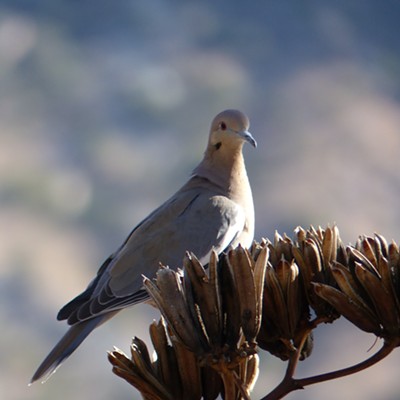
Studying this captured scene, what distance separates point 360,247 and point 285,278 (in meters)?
0.15

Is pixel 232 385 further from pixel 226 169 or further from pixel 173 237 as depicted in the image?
pixel 226 169

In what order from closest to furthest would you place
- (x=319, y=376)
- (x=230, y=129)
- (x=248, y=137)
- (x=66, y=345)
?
1. (x=319, y=376)
2. (x=66, y=345)
3. (x=248, y=137)
4. (x=230, y=129)

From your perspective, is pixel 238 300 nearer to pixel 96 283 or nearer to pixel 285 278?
pixel 285 278

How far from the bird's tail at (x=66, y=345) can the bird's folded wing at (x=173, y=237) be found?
0.15 meters

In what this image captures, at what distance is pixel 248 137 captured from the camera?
318 cm

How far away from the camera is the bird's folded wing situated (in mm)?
3117

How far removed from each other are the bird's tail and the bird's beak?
0.85 m

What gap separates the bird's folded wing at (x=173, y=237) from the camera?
10.2 ft

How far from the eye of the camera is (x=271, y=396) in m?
1.21

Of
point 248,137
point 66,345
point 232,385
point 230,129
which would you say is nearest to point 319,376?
point 232,385

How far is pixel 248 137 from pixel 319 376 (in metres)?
2.06

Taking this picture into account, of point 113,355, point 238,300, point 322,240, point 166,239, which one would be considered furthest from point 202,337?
point 166,239

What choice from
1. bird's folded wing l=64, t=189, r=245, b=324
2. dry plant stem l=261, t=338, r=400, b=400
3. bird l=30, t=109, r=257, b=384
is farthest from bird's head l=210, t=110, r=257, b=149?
dry plant stem l=261, t=338, r=400, b=400

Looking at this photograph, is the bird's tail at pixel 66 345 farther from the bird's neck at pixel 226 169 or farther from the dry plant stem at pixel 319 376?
the dry plant stem at pixel 319 376
